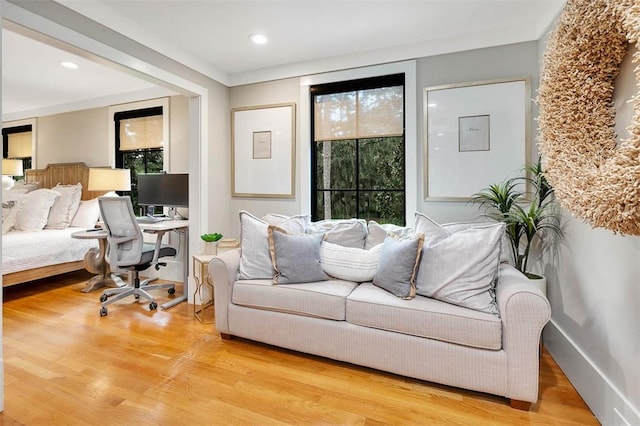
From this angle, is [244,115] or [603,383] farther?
[244,115]

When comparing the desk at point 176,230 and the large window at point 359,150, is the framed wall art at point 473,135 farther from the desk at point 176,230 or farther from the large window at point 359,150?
the desk at point 176,230

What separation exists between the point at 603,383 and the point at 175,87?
12.2 feet

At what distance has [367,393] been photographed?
1896 mm

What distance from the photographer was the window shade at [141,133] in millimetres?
4227

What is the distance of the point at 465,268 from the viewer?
78.5 inches

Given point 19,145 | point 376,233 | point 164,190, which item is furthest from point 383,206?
point 19,145

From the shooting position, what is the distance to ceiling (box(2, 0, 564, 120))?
234 centimetres

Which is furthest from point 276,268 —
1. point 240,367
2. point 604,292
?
point 604,292

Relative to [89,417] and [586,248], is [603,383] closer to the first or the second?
[586,248]

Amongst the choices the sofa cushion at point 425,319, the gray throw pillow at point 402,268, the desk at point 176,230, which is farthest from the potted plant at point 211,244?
the gray throw pillow at point 402,268

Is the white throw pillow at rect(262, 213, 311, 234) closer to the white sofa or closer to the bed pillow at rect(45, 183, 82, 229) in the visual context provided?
the white sofa

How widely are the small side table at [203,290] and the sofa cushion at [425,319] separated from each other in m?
1.47

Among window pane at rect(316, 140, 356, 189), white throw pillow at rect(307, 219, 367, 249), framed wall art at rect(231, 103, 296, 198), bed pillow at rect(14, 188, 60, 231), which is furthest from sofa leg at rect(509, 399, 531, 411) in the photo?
bed pillow at rect(14, 188, 60, 231)

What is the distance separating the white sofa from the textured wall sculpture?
2.08 feet
